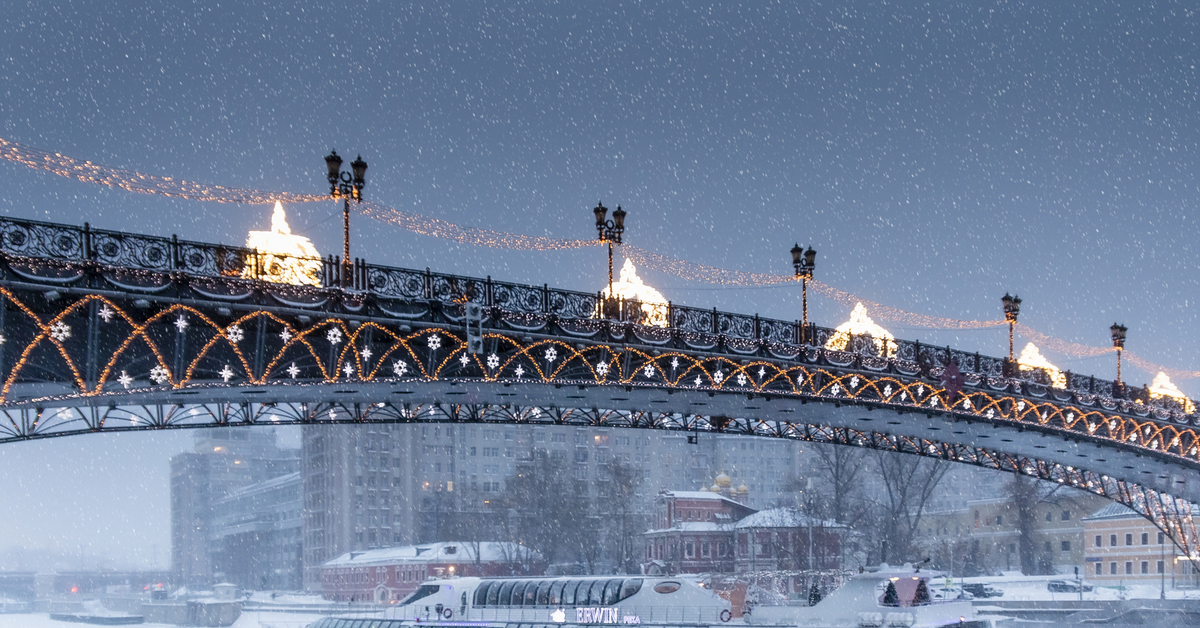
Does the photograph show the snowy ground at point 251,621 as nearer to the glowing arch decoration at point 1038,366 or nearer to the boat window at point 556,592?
the boat window at point 556,592

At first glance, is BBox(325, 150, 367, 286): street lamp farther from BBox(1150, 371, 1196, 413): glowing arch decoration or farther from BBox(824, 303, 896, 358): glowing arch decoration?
BBox(1150, 371, 1196, 413): glowing arch decoration

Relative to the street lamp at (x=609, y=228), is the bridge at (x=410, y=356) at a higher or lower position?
lower

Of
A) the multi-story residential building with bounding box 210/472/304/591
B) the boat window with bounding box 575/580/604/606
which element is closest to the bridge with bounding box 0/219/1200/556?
the boat window with bounding box 575/580/604/606

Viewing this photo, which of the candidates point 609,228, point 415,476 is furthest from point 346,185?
point 415,476

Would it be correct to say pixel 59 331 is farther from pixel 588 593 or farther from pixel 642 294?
pixel 588 593

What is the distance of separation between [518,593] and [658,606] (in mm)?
6322

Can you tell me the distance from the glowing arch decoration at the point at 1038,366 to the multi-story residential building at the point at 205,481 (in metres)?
131

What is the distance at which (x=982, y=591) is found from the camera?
3029 inches

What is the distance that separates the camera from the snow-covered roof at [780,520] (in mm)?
85938

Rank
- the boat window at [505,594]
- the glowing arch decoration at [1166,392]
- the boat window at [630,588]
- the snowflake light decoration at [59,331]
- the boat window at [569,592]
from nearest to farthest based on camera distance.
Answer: the snowflake light decoration at [59,331] → the boat window at [630,588] → the boat window at [569,592] → the boat window at [505,594] → the glowing arch decoration at [1166,392]

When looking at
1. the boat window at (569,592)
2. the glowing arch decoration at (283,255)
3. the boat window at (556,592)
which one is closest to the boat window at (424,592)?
the boat window at (556,592)

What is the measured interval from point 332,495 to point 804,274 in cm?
8778

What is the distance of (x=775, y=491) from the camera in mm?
167000

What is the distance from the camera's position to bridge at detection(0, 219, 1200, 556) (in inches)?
912
